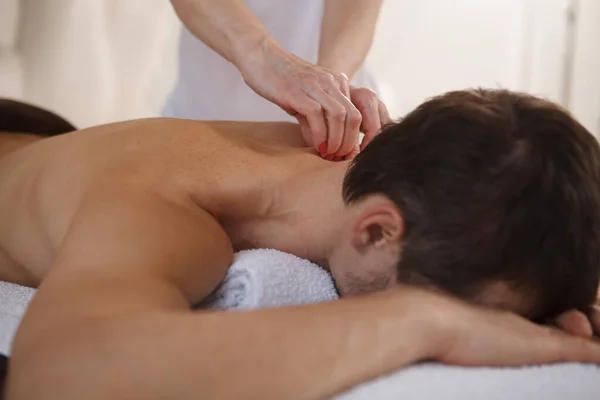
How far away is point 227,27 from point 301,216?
430mm

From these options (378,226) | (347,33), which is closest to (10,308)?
(378,226)

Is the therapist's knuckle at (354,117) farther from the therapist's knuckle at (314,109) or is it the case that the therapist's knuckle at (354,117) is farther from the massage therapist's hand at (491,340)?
the massage therapist's hand at (491,340)

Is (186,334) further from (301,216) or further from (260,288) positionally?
(301,216)

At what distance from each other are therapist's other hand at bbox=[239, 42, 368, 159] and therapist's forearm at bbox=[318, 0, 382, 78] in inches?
10.1

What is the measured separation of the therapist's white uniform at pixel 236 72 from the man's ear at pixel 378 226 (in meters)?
0.89

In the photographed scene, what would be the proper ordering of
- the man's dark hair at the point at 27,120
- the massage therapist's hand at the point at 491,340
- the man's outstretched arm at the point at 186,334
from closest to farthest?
the man's outstretched arm at the point at 186,334 < the massage therapist's hand at the point at 491,340 < the man's dark hair at the point at 27,120

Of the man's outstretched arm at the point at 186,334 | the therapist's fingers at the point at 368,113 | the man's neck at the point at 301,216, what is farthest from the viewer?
the therapist's fingers at the point at 368,113

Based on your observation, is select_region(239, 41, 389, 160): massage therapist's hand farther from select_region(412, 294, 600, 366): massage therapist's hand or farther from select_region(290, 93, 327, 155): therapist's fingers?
select_region(412, 294, 600, 366): massage therapist's hand

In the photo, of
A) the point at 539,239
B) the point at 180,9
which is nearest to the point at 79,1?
the point at 180,9

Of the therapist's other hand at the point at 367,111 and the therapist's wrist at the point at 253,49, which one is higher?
the therapist's wrist at the point at 253,49

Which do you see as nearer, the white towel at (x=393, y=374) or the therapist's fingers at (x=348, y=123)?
the white towel at (x=393, y=374)

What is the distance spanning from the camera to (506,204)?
28.3 inches

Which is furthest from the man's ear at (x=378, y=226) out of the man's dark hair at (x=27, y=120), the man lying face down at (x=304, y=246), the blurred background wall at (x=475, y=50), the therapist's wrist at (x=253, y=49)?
the blurred background wall at (x=475, y=50)

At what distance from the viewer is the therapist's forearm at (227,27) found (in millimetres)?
1137
